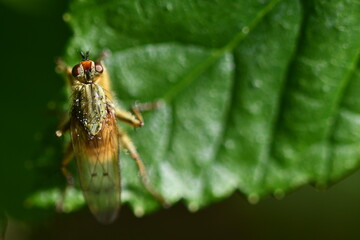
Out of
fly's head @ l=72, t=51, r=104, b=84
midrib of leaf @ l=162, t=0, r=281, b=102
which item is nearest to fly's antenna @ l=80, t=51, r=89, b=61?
fly's head @ l=72, t=51, r=104, b=84

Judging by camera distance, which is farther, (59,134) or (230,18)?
(59,134)

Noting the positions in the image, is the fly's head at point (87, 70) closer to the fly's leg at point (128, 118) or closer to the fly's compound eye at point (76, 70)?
the fly's compound eye at point (76, 70)

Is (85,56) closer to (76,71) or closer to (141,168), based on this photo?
(76,71)

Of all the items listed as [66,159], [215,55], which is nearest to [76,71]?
[66,159]

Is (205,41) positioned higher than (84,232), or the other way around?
(205,41)

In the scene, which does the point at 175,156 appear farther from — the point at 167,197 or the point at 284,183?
the point at 284,183

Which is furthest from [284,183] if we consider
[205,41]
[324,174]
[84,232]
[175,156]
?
[84,232]

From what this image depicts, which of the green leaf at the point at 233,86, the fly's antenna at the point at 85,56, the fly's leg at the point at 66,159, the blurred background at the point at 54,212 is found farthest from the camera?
the blurred background at the point at 54,212

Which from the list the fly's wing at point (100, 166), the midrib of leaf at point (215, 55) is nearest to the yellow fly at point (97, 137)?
the fly's wing at point (100, 166)
